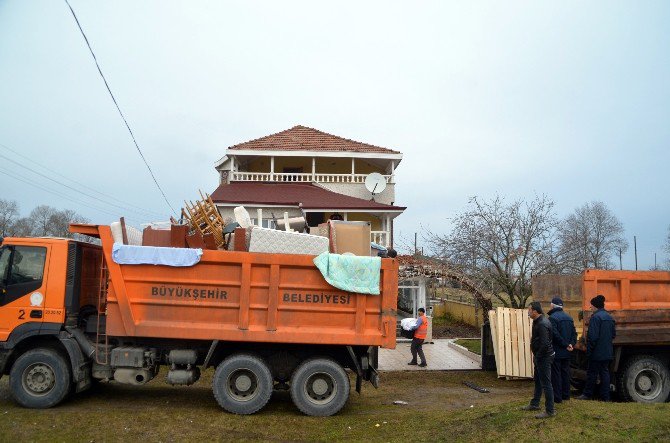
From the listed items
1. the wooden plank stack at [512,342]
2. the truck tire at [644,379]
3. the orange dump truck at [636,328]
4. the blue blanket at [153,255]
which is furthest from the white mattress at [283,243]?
the truck tire at [644,379]

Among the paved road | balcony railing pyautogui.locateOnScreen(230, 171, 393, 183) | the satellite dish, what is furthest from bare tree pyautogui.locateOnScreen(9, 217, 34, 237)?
the paved road

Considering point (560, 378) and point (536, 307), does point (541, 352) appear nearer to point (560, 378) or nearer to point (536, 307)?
point (536, 307)

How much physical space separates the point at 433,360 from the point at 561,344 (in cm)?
625

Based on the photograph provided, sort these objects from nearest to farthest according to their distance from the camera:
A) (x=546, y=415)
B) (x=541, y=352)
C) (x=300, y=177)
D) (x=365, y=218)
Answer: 1. (x=546, y=415)
2. (x=541, y=352)
3. (x=365, y=218)
4. (x=300, y=177)

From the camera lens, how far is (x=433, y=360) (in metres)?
13.6

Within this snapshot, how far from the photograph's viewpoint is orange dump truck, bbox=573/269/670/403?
8.75 m

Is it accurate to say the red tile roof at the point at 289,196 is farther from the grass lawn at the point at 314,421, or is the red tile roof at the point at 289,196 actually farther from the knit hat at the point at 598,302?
the knit hat at the point at 598,302

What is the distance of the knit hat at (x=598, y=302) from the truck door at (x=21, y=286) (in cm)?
837

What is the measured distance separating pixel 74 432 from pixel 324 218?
56.4 ft

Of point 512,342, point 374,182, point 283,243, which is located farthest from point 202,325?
point 374,182

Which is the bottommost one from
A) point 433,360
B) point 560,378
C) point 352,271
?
point 433,360

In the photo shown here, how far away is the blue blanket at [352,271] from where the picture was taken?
7.50 metres

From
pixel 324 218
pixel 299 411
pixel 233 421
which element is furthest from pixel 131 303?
pixel 324 218

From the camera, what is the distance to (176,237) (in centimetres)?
773
